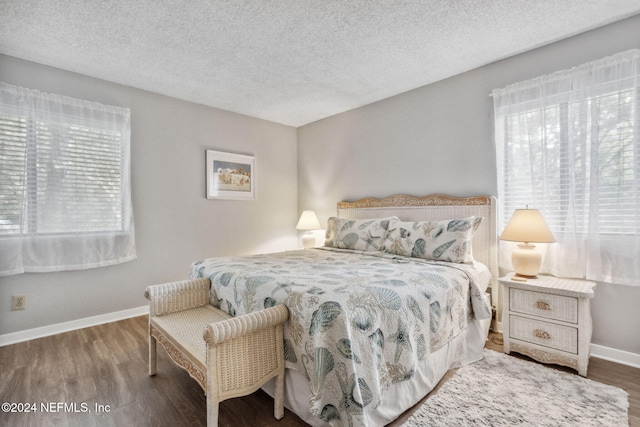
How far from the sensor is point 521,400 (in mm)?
1763

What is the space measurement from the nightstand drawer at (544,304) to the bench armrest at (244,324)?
180cm

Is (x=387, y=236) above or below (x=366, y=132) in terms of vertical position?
below

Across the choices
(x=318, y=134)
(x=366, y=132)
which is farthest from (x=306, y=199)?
(x=366, y=132)

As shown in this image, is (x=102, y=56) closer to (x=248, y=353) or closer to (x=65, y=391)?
(x=65, y=391)

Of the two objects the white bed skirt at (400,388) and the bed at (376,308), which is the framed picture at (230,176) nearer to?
the bed at (376,308)

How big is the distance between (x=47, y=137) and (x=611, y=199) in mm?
4673

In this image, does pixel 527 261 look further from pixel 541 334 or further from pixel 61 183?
pixel 61 183

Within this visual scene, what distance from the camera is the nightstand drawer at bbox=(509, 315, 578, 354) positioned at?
6.75 ft

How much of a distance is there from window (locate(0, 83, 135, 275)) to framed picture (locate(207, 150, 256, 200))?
0.94m

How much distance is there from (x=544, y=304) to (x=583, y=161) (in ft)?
3.72

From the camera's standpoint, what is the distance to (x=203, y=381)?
4.83 feet

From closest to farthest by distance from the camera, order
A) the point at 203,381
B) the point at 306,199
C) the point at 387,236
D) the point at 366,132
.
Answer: the point at 203,381, the point at 387,236, the point at 366,132, the point at 306,199

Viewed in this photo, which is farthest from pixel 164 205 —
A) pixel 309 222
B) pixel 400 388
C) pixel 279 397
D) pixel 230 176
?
pixel 400 388

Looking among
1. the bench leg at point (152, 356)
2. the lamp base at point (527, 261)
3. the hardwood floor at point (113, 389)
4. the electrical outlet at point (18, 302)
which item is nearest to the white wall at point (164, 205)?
the electrical outlet at point (18, 302)
